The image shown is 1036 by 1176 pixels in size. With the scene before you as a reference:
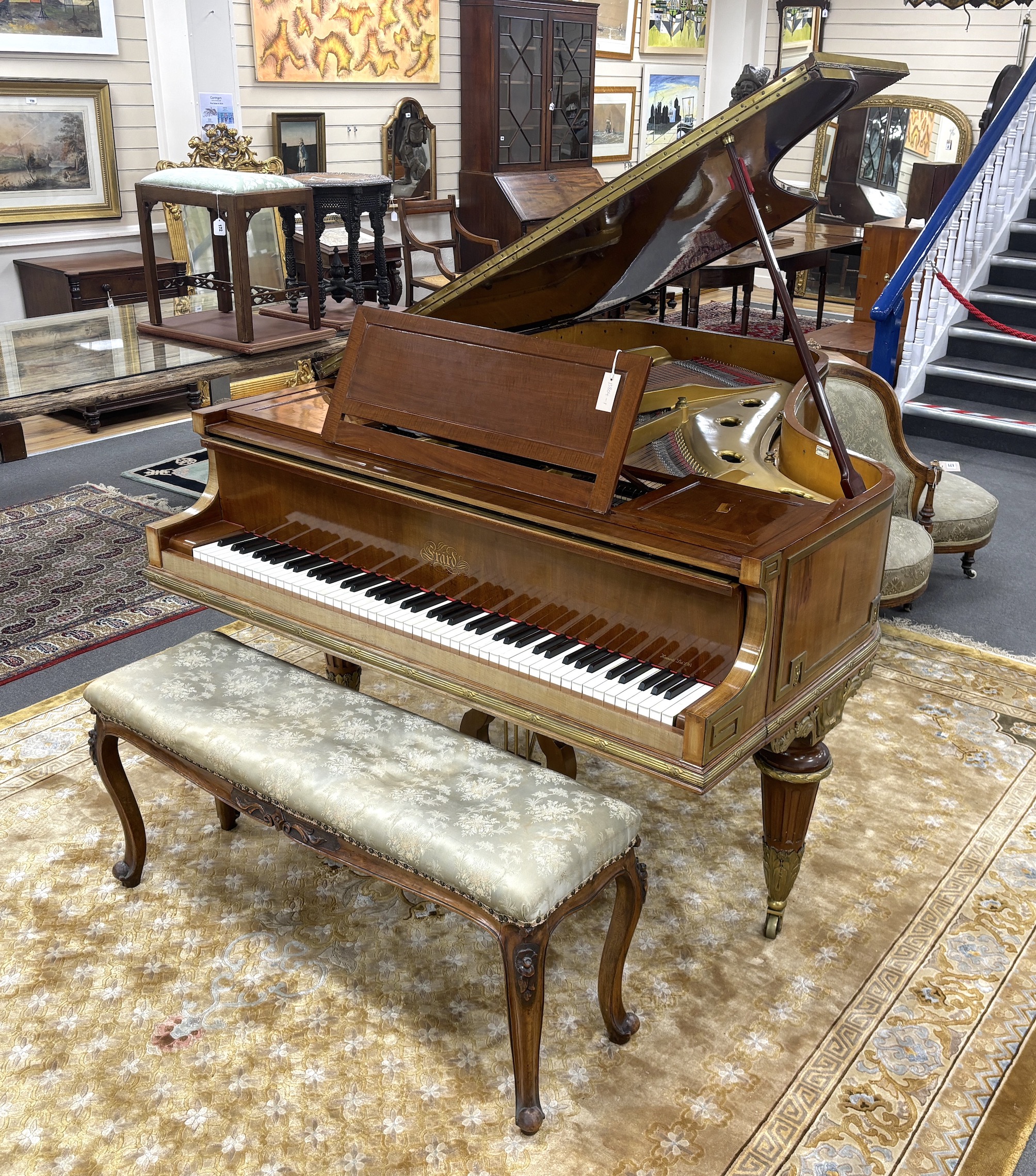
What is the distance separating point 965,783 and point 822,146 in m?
9.77

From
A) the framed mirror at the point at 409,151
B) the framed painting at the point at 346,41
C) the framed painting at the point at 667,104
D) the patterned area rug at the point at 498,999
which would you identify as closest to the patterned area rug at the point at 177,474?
the patterned area rug at the point at 498,999

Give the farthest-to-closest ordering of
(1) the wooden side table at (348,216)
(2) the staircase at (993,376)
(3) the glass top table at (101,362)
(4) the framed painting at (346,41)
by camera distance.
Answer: (4) the framed painting at (346,41) < (2) the staircase at (993,376) < (1) the wooden side table at (348,216) < (3) the glass top table at (101,362)

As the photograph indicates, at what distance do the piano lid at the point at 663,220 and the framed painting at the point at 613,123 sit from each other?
7.85m

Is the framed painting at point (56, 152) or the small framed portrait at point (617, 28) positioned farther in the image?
the small framed portrait at point (617, 28)

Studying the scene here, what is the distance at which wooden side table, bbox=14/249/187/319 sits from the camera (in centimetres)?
654

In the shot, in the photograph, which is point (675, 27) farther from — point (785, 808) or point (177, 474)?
point (785, 808)

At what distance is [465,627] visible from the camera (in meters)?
2.47

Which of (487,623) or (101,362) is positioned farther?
(101,362)

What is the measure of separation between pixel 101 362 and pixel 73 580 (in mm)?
935

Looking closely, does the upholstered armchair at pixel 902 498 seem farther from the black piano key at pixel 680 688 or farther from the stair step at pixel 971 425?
the stair step at pixel 971 425

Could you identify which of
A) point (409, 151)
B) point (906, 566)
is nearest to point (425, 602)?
point (906, 566)

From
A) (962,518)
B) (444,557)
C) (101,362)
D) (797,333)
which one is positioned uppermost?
(797,333)

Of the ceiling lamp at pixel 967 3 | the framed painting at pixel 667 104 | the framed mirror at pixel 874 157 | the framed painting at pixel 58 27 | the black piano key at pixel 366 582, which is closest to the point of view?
the black piano key at pixel 366 582

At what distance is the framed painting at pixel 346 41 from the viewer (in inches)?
298
